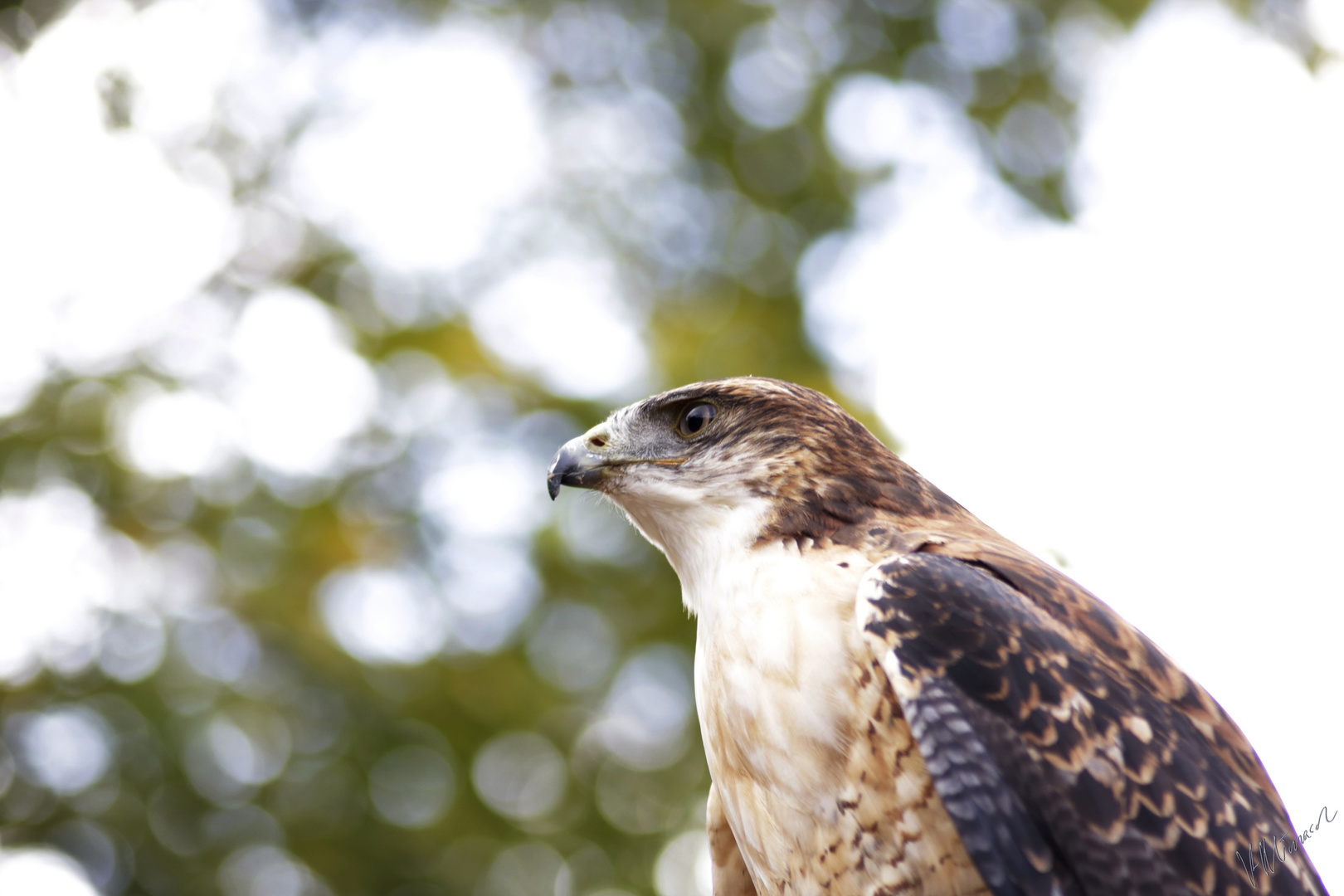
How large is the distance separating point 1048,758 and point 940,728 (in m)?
0.27

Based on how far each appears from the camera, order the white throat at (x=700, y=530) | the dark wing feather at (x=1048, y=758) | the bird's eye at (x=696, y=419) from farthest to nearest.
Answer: the bird's eye at (x=696, y=419)
the white throat at (x=700, y=530)
the dark wing feather at (x=1048, y=758)

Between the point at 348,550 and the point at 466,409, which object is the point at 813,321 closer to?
the point at 466,409

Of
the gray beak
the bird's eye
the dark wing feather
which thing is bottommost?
the gray beak

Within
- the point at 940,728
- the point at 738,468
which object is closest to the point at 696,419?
the point at 738,468

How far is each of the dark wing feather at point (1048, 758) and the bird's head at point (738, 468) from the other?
0.44 m

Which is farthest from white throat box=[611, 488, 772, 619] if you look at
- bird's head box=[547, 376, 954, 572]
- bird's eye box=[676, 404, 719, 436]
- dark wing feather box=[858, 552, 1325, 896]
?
dark wing feather box=[858, 552, 1325, 896]

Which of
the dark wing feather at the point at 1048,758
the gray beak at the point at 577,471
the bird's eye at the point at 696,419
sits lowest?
the gray beak at the point at 577,471

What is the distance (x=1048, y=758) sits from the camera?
207cm

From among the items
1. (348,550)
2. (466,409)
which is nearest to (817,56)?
(466,409)

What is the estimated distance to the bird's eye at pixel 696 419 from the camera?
3.06 meters

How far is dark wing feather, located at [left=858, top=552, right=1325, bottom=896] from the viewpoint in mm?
1978

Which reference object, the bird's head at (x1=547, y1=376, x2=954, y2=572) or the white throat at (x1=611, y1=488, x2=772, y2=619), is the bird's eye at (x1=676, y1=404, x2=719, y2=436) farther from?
the white throat at (x1=611, y1=488, x2=772, y2=619)

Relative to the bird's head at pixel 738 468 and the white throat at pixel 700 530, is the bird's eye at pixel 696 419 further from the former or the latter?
the white throat at pixel 700 530
